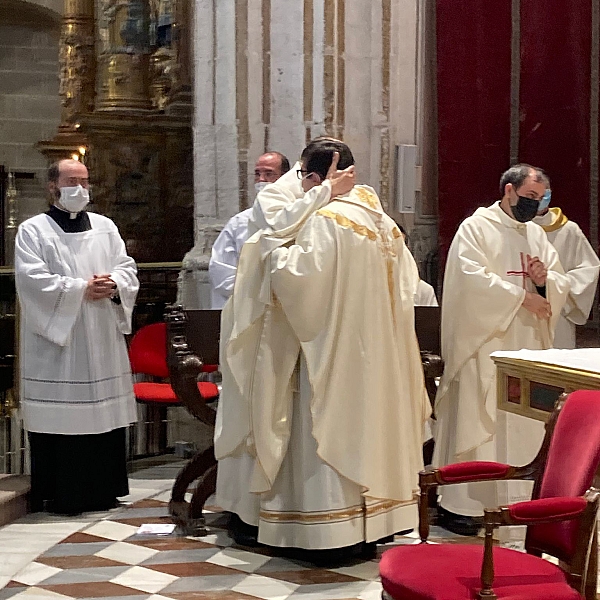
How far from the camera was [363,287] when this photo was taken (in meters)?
4.48

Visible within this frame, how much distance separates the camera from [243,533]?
15.8ft

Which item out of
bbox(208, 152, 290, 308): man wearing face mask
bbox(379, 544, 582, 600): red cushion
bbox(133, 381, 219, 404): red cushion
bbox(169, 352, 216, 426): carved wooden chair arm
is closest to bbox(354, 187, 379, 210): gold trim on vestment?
bbox(169, 352, 216, 426): carved wooden chair arm

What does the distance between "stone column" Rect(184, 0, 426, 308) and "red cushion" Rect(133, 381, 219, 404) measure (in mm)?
965

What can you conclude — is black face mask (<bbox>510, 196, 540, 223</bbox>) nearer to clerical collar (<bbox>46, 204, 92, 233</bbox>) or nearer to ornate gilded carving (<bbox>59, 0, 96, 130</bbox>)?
clerical collar (<bbox>46, 204, 92, 233</bbox>)

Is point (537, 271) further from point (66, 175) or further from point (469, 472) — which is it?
point (66, 175)

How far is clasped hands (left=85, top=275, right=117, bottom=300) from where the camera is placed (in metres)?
5.40

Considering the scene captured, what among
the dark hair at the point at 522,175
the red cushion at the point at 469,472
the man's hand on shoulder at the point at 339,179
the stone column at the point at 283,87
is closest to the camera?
the red cushion at the point at 469,472

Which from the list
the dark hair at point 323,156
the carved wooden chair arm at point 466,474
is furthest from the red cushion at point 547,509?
the dark hair at point 323,156

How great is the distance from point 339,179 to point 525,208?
1.13 meters

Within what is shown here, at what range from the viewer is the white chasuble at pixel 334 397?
14.4 feet

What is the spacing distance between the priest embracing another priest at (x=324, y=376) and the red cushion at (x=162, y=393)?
1363 mm

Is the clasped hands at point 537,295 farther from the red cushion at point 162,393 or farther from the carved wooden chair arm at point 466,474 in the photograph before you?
the carved wooden chair arm at point 466,474

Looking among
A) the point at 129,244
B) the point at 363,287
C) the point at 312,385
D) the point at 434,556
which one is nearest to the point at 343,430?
the point at 312,385

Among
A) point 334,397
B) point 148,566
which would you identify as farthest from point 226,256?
point 148,566
